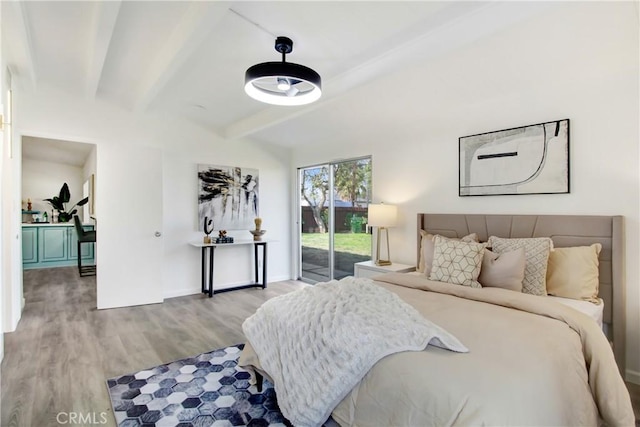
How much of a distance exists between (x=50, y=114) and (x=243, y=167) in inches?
98.7

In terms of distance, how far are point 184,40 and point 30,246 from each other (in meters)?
6.71

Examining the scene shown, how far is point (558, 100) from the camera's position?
9.04 ft

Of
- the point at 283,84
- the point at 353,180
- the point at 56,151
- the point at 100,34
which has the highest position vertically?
the point at 100,34

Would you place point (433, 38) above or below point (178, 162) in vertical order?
above

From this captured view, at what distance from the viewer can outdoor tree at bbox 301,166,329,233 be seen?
209 inches

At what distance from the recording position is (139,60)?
10.7 ft

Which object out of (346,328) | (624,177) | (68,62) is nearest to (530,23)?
(624,177)

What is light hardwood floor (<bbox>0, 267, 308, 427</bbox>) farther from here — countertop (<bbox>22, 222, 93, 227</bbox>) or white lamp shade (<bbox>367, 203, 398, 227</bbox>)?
countertop (<bbox>22, 222, 93, 227</bbox>)

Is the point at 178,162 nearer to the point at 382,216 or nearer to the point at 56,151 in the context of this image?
the point at 382,216

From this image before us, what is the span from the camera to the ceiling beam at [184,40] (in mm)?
2223

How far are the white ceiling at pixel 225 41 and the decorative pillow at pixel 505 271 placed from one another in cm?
163

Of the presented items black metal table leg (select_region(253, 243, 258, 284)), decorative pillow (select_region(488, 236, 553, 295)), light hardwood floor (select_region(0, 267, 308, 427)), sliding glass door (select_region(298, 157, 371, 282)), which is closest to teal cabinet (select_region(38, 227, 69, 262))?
light hardwood floor (select_region(0, 267, 308, 427))

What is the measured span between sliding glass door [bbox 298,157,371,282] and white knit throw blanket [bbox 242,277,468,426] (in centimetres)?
270

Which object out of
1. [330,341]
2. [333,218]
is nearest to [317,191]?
[333,218]
